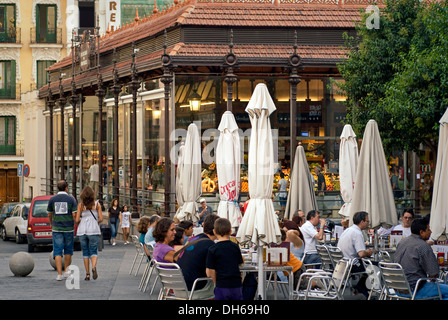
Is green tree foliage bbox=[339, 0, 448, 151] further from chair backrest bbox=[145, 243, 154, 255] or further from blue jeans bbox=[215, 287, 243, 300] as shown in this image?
blue jeans bbox=[215, 287, 243, 300]

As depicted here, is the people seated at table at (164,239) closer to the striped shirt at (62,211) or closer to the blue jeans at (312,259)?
the blue jeans at (312,259)

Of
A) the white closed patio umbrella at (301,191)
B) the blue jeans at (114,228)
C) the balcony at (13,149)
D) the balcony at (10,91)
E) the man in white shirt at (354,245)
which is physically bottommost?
the blue jeans at (114,228)

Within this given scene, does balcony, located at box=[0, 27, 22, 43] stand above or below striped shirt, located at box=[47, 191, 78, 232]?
above

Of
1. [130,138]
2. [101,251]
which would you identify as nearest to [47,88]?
[130,138]

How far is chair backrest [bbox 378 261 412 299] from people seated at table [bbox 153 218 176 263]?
323 centimetres

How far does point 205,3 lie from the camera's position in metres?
32.5

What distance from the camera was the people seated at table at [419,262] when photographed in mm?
12695

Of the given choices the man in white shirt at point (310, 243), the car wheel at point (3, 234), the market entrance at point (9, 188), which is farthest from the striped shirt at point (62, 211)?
the market entrance at point (9, 188)

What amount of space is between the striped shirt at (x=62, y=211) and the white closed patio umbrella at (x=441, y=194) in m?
6.93

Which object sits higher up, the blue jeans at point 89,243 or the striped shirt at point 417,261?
the striped shirt at point 417,261

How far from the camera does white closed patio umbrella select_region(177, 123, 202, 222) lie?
22203 millimetres

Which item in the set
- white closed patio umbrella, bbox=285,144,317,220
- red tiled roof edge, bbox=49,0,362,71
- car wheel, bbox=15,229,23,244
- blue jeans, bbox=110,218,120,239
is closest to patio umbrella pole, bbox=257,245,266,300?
white closed patio umbrella, bbox=285,144,317,220

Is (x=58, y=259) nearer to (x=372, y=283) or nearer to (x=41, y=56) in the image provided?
(x=372, y=283)

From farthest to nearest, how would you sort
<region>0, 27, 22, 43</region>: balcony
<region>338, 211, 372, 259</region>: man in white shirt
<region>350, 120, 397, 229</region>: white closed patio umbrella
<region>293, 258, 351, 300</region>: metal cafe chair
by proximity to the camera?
<region>0, 27, 22, 43</region>: balcony < <region>350, 120, 397, 229</region>: white closed patio umbrella < <region>338, 211, 372, 259</region>: man in white shirt < <region>293, 258, 351, 300</region>: metal cafe chair
